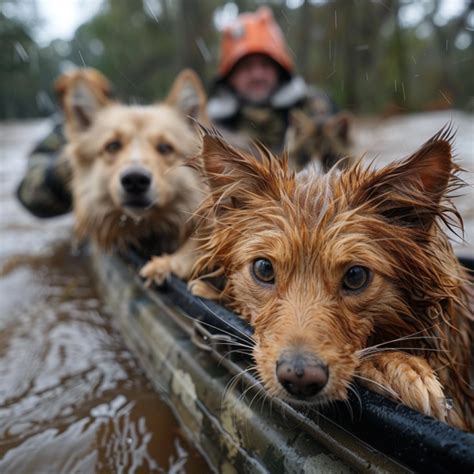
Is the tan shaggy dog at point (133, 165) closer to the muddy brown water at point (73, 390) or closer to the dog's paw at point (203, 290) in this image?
the muddy brown water at point (73, 390)

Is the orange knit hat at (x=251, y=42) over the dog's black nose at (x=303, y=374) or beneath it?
over

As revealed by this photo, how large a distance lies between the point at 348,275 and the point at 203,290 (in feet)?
3.03

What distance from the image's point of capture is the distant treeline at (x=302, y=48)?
16333 mm

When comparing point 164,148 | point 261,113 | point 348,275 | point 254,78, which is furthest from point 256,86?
point 348,275

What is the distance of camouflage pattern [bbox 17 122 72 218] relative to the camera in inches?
219

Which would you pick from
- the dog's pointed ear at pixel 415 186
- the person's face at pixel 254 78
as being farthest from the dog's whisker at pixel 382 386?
the person's face at pixel 254 78

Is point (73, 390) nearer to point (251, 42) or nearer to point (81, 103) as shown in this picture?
point (81, 103)

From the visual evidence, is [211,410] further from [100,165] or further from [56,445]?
[100,165]

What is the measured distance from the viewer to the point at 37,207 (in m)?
5.88

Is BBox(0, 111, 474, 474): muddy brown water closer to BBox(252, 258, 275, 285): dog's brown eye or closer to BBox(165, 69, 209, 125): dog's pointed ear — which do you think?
BBox(252, 258, 275, 285): dog's brown eye

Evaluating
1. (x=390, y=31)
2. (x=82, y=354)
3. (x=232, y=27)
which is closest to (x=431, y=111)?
(x=390, y=31)

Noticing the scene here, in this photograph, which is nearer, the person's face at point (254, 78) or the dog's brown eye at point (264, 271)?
the dog's brown eye at point (264, 271)

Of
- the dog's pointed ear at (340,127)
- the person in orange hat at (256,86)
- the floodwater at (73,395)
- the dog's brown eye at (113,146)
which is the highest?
the person in orange hat at (256,86)

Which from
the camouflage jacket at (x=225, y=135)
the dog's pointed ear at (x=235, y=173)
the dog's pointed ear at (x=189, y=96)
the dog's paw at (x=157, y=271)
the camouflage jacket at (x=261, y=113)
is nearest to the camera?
the dog's pointed ear at (x=235, y=173)
